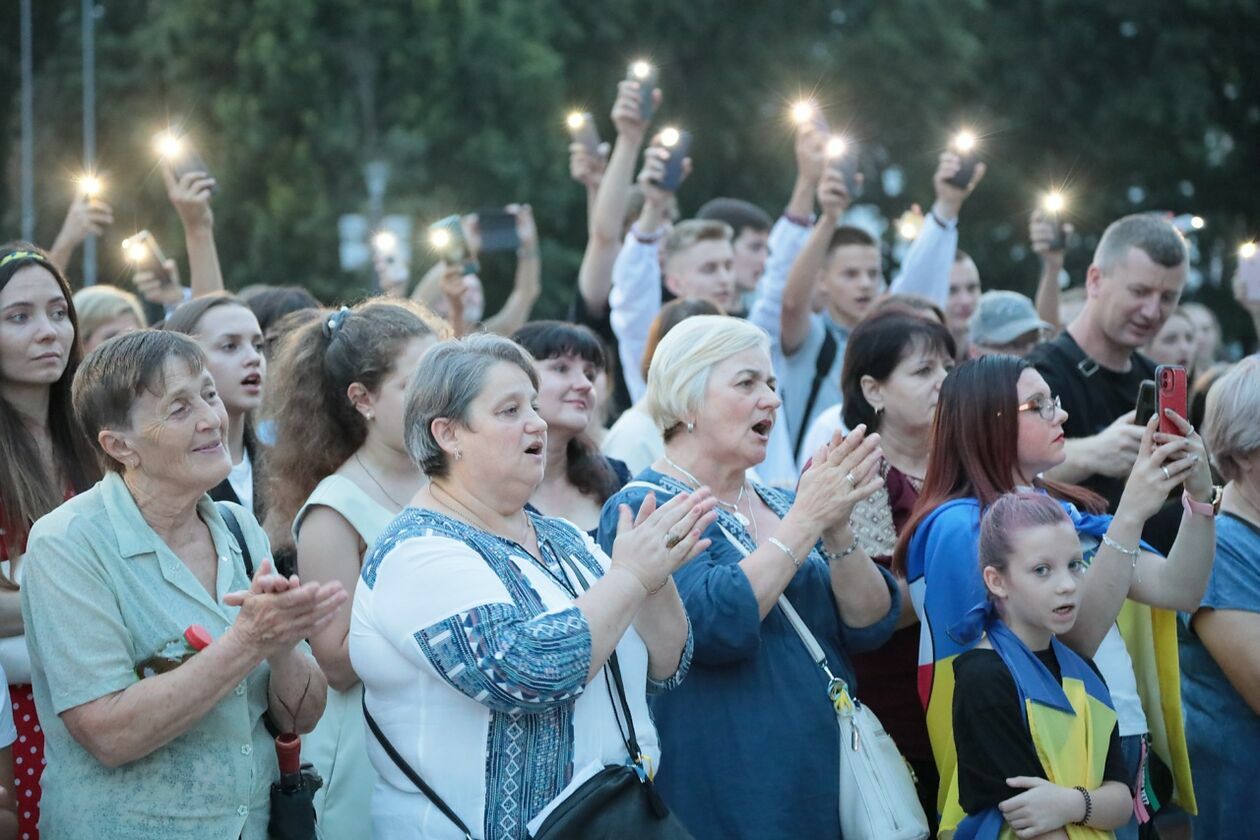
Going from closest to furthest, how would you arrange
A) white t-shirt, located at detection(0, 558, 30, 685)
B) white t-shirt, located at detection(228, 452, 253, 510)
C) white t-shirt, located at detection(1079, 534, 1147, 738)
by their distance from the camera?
1. white t-shirt, located at detection(0, 558, 30, 685)
2. white t-shirt, located at detection(1079, 534, 1147, 738)
3. white t-shirt, located at detection(228, 452, 253, 510)

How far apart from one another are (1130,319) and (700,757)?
279cm

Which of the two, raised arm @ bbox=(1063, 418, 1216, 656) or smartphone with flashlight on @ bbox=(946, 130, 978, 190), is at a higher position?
smartphone with flashlight on @ bbox=(946, 130, 978, 190)

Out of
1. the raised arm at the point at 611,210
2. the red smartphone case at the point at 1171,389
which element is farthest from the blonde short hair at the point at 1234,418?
the raised arm at the point at 611,210

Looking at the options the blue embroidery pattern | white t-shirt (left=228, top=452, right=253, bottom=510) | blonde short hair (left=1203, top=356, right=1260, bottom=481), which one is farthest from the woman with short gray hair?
white t-shirt (left=228, top=452, right=253, bottom=510)

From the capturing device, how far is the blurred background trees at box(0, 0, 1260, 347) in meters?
21.1

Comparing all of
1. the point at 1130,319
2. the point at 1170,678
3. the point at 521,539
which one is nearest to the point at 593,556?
the point at 521,539

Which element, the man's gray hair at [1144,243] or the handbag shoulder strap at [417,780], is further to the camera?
the man's gray hair at [1144,243]

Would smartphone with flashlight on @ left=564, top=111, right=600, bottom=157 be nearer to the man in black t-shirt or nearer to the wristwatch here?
the man in black t-shirt

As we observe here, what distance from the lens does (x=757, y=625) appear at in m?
3.79

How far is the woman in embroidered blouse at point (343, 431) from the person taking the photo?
4113 mm

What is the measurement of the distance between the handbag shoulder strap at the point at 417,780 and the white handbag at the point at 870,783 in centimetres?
112

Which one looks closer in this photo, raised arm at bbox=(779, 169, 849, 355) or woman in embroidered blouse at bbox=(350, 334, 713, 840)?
woman in embroidered blouse at bbox=(350, 334, 713, 840)

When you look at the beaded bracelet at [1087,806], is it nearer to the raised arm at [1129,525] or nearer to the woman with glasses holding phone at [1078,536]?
the woman with glasses holding phone at [1078,536]

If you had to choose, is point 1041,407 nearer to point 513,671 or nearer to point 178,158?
point 513,671
